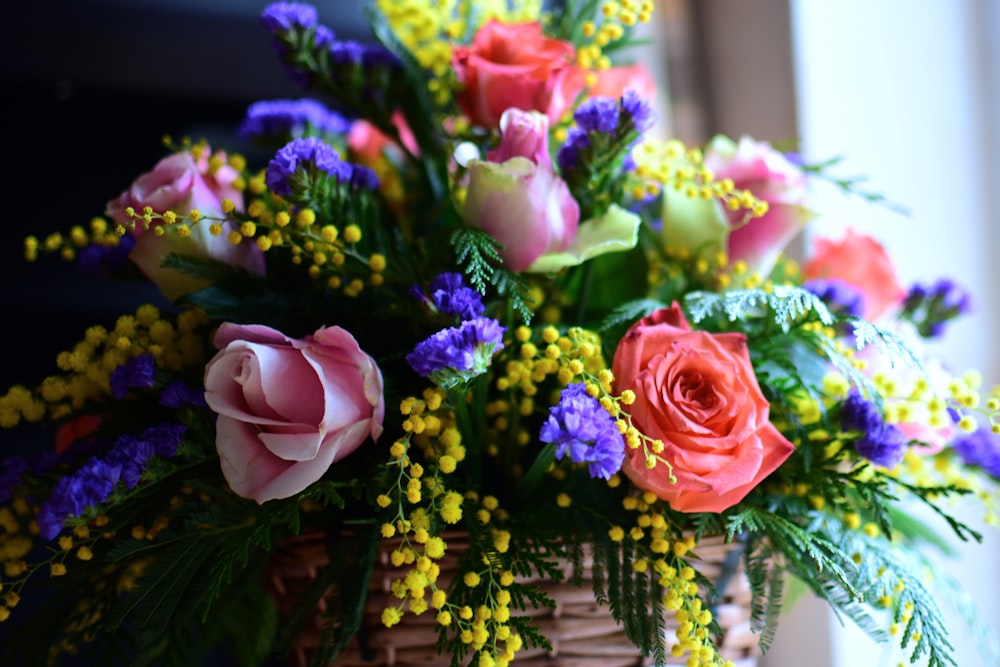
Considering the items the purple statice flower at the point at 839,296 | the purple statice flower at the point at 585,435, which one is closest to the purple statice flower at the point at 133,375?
the purple statice flower at the point at 585,435

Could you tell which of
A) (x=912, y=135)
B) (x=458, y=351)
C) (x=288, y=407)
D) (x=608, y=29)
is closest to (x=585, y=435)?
(x=458, y=351)

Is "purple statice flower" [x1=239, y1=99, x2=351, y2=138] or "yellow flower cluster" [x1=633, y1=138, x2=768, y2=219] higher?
"purple statice flower" [x1=239, y1=99, x2=351, y2=138]

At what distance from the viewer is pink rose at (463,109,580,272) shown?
0.62 m

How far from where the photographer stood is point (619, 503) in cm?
63

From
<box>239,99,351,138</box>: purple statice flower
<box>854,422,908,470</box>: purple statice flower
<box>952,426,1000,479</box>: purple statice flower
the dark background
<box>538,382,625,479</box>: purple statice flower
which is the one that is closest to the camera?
<box>538,382,625,479</box>: purple statice flower

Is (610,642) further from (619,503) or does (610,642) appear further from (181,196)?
(181,196)

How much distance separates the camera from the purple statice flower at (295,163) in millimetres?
599

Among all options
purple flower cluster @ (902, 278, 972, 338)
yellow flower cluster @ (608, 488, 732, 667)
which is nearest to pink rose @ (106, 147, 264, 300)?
yellow flower cluster @ (608, 488, 732, 667)

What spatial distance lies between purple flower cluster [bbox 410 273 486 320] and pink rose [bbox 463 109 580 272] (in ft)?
0.24

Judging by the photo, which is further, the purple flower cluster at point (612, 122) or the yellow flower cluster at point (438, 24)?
the yellow flower cluster at point (438, 24)

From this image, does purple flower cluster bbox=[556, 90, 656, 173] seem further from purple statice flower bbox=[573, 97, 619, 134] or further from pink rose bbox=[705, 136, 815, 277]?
pink rose bbox=[705, 136, 815, 277]

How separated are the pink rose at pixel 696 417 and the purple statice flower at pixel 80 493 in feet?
1.06

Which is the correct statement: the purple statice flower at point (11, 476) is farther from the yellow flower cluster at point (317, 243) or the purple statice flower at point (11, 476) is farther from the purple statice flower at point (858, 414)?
the purple statice flower at point (858, 414)

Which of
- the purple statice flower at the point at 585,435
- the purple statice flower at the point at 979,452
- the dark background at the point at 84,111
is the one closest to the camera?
the purple statice flower at the point at 585,435
